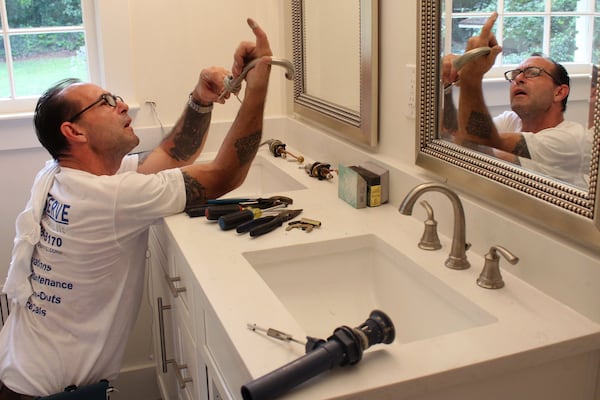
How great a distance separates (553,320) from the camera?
1181mm

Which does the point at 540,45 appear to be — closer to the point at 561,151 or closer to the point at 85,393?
the point at 561,151

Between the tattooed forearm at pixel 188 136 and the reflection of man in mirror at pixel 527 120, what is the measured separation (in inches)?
38.8

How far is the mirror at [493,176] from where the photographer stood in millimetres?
1142

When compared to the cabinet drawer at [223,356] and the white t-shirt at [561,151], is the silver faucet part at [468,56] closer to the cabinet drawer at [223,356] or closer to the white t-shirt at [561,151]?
the white t-shirt at [561,151]

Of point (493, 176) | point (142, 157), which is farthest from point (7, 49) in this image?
point (493, 176)

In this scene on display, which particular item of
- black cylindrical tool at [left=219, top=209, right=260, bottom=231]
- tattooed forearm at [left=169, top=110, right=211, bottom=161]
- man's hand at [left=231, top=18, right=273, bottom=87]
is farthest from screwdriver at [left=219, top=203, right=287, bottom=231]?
tattooed forearm at [left=169, top=110, right=211, bottom=161]

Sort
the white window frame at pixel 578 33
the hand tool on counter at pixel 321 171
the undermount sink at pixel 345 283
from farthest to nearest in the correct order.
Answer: the hand tool on counter at pixel 321 171
the undermount sink at pixel 345 283
the white window frame at pixel 578 33

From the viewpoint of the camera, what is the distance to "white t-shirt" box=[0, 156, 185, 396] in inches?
67.1

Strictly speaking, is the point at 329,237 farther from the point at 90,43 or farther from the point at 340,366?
the point at 90,43

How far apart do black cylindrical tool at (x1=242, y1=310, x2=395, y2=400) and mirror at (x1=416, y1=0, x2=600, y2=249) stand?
1.24 feet

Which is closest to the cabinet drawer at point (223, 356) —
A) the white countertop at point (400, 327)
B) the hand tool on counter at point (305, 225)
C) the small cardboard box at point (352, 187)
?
the white countertop at point (400, 327)

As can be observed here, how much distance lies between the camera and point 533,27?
4.07 ft

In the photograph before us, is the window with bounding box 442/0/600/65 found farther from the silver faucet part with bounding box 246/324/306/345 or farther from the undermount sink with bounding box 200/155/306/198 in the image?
the undermount sink with bounding box 200/155/306/198

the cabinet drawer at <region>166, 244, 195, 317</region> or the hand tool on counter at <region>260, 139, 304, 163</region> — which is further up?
the hand tool on counter at <region>260, 139, 304, 163</region>
